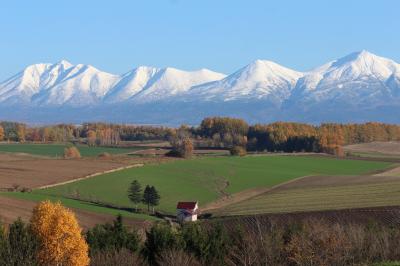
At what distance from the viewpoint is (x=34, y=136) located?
149m

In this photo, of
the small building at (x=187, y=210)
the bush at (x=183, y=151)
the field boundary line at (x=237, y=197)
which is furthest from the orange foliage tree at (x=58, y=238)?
the bush at (x=183, y=151)

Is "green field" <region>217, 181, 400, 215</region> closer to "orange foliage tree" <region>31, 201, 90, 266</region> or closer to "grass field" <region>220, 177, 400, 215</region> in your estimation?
"grass field" <region>220, 177, 400, 215</region>

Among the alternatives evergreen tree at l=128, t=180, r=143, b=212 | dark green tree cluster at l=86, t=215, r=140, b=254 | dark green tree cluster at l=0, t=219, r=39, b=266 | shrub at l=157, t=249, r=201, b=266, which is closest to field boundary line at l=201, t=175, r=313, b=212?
evergreen tree at l=128, t=180, r=143, b=212

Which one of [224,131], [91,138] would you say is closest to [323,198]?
[224,131]

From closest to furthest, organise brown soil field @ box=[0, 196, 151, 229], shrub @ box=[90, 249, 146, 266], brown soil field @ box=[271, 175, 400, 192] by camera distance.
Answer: shrub @ box=[90, 249, 146, 266], brown soil field @ box=[0, 196, 151, 229], brown soil field @ box=[271, 175, 400, 192]

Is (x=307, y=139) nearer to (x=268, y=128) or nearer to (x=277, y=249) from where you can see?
(x=268, y=128)

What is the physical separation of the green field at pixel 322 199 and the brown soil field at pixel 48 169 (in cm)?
1749

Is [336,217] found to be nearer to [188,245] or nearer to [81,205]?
[188,245]

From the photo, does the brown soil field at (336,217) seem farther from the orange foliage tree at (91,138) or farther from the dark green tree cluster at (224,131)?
the orange foliage tree at (91,138)

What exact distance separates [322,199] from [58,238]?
28.8 metres

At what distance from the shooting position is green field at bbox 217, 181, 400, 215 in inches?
2136

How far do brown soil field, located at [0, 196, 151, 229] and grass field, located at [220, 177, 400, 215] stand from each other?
796cm

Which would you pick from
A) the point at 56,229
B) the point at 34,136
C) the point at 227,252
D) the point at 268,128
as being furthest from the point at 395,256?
the point at 34,136

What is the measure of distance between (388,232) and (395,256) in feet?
13.5
